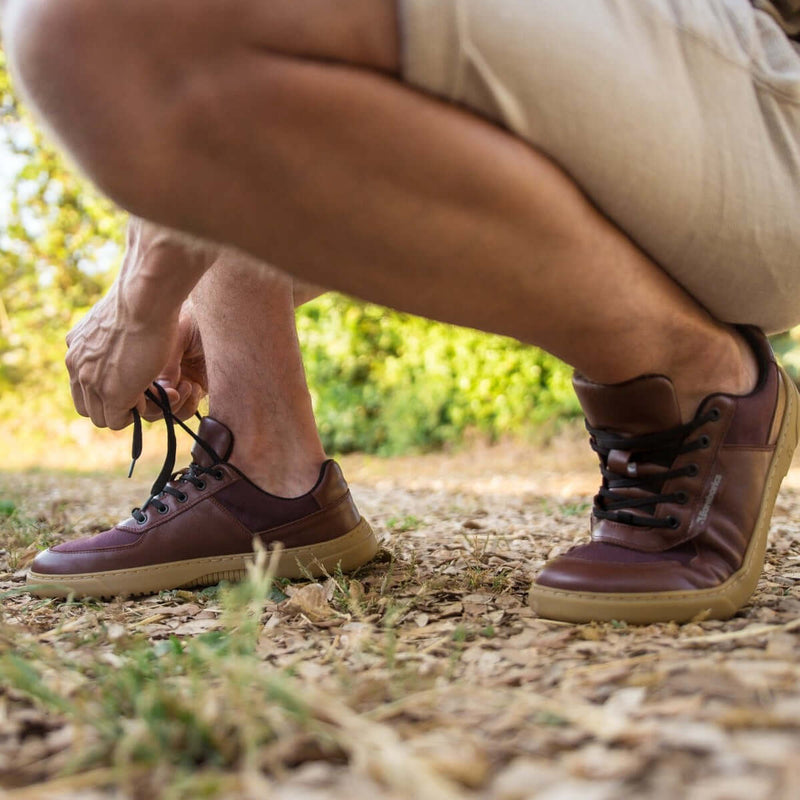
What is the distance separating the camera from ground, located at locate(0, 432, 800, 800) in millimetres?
691

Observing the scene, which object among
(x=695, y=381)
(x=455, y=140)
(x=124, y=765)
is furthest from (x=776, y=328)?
(x=124, y=765)

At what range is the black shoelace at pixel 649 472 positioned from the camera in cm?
127

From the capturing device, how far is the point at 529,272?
107 cm

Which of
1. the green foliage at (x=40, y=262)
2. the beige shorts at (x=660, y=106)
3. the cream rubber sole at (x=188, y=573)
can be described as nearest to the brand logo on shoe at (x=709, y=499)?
the beige shorts at (x=660, y=106)

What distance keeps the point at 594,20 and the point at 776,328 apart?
0.63 metres

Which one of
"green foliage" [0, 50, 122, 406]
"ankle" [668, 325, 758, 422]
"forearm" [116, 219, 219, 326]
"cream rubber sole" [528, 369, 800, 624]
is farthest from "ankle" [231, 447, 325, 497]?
"green foliage" [0, 50, 122, 406]

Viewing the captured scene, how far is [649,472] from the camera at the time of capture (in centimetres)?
130

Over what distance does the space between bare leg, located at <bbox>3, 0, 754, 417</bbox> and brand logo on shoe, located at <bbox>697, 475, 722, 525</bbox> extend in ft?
1.17

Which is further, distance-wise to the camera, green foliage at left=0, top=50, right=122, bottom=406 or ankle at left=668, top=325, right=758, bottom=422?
green foliage at left=0, top=50, right=122, bottom=406

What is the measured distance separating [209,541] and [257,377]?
1.13 ft

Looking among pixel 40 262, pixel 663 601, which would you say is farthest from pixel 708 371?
pixel 40 262

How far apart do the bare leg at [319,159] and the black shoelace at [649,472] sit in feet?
0.92

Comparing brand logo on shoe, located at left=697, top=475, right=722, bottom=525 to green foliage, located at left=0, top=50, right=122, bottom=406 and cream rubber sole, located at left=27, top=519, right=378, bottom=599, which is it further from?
green foliage, located at left=0, top=50, right=122, bottom=406

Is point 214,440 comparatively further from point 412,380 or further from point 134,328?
point 412,380
